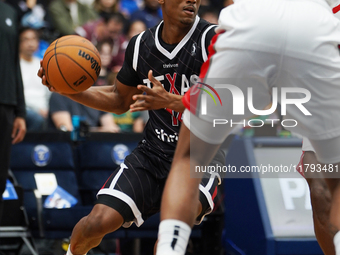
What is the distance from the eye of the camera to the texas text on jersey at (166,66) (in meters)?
3.35

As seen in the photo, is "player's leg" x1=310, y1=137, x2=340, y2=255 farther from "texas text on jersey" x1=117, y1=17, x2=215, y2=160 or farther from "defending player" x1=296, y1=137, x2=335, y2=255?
"texas text on jersey" x1=117, y1=17, x2=215, y2=160

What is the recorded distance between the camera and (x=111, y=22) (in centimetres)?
898

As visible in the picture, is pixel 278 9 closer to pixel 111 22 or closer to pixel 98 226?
pixel 98 226

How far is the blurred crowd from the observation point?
6.52m

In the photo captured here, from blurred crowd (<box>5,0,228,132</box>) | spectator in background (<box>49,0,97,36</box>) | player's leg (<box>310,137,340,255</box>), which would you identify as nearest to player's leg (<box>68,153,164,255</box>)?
player's leg (<box>310,137,340,255</box>)

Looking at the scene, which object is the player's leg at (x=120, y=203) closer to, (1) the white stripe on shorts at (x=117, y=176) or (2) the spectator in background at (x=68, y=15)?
(1) the white stripe on shorts at (x=117, y=176)

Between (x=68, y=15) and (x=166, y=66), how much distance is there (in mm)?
6210

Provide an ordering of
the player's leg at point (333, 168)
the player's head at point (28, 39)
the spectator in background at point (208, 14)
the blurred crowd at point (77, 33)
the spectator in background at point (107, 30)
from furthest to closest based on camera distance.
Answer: the spectator in background at point (208, 14) < the spectator in background at point (107, 30) < the player's head at point (28, 39) < the blurred crowd at point (77, 33) < the player's leg at point (333, 168)

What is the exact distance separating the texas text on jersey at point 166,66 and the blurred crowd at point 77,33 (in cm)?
268

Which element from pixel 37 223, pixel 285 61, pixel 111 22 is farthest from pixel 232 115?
pixel 111 22

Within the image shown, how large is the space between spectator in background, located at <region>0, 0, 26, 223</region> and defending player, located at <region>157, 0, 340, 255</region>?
104 inches

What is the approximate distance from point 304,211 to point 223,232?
36.1 inches

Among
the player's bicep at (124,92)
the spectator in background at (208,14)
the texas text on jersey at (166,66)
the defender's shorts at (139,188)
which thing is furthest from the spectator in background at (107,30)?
the defender's shorts at (139,188)

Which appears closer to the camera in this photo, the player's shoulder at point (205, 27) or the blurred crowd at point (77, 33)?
the player's shoulder at point (205, 27)
